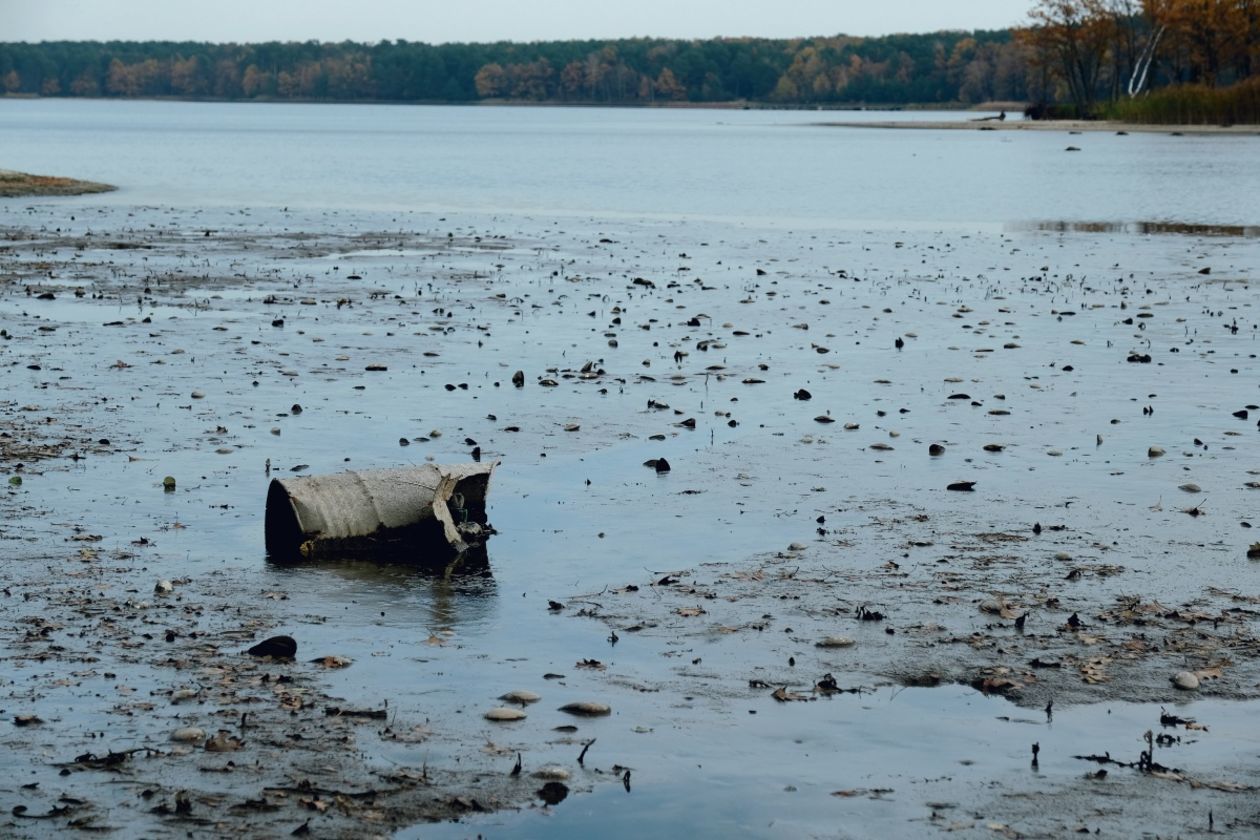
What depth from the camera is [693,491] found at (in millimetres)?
12711

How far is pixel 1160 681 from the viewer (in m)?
8.38

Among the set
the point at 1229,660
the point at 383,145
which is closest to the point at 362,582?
the point at 1229,660

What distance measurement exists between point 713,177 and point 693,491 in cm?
6087

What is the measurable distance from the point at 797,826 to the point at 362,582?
14.5 feet

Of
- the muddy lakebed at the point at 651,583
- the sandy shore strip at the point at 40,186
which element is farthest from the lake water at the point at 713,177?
the muddy lakebed at the point at 651,583

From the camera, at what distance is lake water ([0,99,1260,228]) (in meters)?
50.0

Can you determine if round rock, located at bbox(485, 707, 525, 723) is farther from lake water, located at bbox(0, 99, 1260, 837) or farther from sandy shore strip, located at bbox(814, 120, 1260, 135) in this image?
sandy shore strip, located at bbox(814, 120, 1260, 135)

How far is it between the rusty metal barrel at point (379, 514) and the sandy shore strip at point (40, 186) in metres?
42.2

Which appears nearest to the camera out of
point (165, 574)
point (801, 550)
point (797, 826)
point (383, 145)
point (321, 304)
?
point (797, 826)

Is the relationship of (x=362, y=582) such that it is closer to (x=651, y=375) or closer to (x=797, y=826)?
(x=797, y=826)

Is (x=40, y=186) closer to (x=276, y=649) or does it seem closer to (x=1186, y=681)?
(x=276, y=649)

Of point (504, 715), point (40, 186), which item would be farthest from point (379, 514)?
point (40, 186)

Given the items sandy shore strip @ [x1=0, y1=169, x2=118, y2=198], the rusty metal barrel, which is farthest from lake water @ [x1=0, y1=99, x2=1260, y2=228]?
the rusty metal barrel

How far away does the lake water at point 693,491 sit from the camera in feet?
24.2
